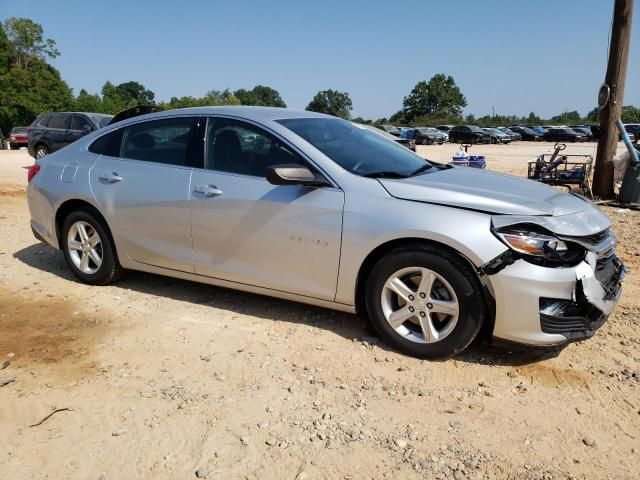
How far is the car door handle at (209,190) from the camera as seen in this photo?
13.1 ft

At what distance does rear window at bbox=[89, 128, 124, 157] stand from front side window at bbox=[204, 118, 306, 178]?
3.37ft

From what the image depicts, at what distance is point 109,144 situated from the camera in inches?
188

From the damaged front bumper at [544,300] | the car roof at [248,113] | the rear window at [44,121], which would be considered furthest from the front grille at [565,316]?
the rear window at [44,121]

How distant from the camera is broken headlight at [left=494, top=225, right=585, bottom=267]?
10.1 ft

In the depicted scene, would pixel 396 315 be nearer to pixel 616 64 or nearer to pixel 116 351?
pixel 116 351

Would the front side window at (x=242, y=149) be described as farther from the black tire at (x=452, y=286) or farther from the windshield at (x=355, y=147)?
the black tire at (x=452, y=286)

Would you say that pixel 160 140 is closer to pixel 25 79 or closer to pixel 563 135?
pixel 563 135

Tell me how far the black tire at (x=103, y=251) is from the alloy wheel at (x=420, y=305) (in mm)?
2583

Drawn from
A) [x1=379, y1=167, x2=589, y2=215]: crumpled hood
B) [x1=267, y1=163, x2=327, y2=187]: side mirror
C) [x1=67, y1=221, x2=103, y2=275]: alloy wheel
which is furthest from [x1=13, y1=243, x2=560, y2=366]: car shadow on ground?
[x1=267, y1=163, x2=327, y2=187]: side mirror

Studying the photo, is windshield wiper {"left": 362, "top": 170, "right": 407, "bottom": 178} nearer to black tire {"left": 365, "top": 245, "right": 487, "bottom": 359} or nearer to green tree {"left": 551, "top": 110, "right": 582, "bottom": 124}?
black tire {"left": 365, "top": 245, "right": 487, "bottom": 359}

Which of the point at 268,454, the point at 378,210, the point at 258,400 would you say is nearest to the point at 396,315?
the point at 378,210

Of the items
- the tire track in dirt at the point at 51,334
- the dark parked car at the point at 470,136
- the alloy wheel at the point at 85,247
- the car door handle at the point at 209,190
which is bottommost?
the tire track in dirt at the point at 51,334

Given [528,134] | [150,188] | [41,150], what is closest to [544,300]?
[150,188]

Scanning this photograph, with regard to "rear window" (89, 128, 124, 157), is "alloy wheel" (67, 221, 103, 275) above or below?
below
